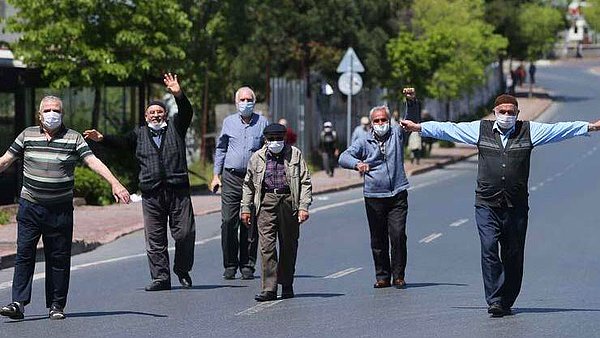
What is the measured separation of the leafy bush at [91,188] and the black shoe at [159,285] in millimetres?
13642

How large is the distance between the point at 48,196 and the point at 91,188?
1627 cm

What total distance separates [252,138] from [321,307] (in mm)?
2977

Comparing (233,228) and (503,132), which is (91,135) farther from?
(503,132)

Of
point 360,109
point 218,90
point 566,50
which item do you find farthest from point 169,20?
point 566,50

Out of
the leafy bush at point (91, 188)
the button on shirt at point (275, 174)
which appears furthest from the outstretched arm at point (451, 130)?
the leafy bush at point (91, 188)

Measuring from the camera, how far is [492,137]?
488 inches

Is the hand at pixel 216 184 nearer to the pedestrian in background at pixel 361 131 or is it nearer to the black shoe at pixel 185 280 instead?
the black shoe at pixel 185 280

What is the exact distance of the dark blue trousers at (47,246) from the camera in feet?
39.9

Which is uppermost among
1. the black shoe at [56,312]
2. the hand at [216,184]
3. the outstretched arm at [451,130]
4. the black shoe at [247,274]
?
the outstretched arm at [451,130]

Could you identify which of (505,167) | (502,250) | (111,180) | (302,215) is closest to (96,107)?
(302,215)

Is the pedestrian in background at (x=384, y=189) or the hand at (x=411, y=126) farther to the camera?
the pedestrian in background at (x=384, y=189)

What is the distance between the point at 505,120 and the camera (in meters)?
12.3

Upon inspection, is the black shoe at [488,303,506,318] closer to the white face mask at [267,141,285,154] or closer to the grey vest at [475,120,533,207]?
the grey vest at [475,120,533,207]

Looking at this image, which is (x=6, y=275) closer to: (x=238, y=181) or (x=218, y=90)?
(x=238, y=181)
